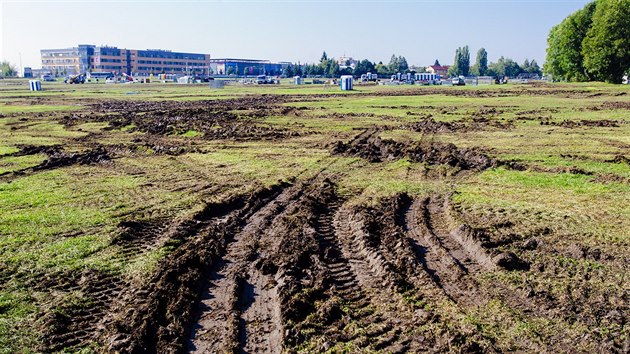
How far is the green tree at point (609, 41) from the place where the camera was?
2844 inches

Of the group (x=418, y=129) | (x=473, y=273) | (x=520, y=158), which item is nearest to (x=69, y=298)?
(x=473, y=273)

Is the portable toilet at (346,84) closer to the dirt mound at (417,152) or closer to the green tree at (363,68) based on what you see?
the dirt mound at (417,152)

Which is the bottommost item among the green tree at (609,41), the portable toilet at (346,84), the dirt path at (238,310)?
the dirt path at (238,310)

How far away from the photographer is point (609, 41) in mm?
73062

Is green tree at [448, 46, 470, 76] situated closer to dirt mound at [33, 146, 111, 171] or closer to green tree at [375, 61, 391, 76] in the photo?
green tree at [375, 61, 391, 76]

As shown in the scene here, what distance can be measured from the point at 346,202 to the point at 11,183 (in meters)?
11.2

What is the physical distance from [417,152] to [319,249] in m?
12.7

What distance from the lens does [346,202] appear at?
15180 millimetres

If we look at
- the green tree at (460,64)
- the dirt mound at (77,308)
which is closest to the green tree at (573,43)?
the dirt mound at (77,308)

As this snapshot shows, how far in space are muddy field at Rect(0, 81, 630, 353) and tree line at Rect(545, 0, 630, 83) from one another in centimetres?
5741

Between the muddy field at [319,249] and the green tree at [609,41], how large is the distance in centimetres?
5723

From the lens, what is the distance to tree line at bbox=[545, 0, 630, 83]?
238ft

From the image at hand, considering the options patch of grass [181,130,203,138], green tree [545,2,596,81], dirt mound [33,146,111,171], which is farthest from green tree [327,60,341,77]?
dirt mound [33,146,111,171]

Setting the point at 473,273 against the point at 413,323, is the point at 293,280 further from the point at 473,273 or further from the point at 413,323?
the point at 473,273
